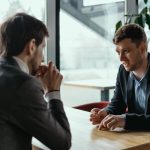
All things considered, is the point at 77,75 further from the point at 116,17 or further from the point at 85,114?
the point at 85,114

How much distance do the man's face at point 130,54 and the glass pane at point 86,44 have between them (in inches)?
67.6

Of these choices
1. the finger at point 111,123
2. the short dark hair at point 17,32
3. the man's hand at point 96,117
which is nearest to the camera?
the short dark hair at point 17,32

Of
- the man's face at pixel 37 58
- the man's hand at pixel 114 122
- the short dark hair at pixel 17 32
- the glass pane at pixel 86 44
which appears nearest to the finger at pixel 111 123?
the man's hand at pixel 114 122

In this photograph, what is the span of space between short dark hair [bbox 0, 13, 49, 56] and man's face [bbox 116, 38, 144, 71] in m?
0.94

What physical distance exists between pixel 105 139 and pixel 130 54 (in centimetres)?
80

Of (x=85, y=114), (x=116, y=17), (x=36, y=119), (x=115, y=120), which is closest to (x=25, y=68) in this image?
(x=36, y=119)

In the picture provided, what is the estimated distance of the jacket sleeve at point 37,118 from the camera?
1.25 m

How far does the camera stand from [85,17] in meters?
4.15

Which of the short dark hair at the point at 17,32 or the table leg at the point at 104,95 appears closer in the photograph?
the short dark hair at the point at 17,32

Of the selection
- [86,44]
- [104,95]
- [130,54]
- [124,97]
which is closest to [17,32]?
[130,54]

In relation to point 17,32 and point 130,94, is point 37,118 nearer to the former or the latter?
point 17,32

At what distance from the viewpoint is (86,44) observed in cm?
418

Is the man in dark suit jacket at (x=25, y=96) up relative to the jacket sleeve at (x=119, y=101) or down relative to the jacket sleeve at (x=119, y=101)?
up

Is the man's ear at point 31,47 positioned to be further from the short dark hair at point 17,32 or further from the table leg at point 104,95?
the table leg at point 104,95
